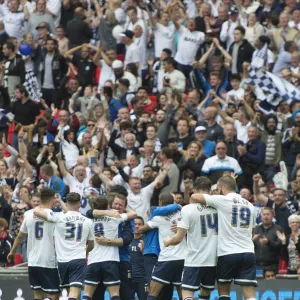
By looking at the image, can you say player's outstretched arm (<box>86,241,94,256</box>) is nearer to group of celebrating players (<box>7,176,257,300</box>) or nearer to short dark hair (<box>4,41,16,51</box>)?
group of celebrating players (<box>7,176,257,300</box>)

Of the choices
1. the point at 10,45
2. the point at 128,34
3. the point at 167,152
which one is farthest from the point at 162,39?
the point at 167,152

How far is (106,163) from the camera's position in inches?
1122

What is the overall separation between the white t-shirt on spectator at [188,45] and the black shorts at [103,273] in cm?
1015

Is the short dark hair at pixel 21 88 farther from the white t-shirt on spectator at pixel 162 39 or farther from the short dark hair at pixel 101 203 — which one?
the short dark hair at pixel 101 203

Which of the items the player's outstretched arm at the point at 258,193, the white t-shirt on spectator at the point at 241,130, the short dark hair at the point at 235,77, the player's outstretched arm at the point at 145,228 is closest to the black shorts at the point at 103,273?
the player's outstretched arm at the point at 145,228

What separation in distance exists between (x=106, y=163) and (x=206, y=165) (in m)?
2.76

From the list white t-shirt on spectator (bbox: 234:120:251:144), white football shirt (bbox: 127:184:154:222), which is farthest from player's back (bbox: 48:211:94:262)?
white t-shirt on spectator (bbox: 234:120:251:144)

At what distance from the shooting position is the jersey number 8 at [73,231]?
72.2 feet

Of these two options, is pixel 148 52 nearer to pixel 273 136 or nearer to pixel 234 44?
pixel 234 44

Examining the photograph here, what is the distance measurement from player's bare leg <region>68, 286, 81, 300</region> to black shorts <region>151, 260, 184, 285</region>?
3.95ft

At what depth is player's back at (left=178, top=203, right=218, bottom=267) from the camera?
835 inches

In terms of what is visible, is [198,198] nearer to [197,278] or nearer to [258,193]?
[197,278]

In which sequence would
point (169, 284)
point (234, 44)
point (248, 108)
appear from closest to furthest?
point (169, 284) → point (248, 108) → point (234, 44)

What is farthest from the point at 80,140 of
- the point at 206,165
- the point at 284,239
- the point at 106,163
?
the point at 284,239
